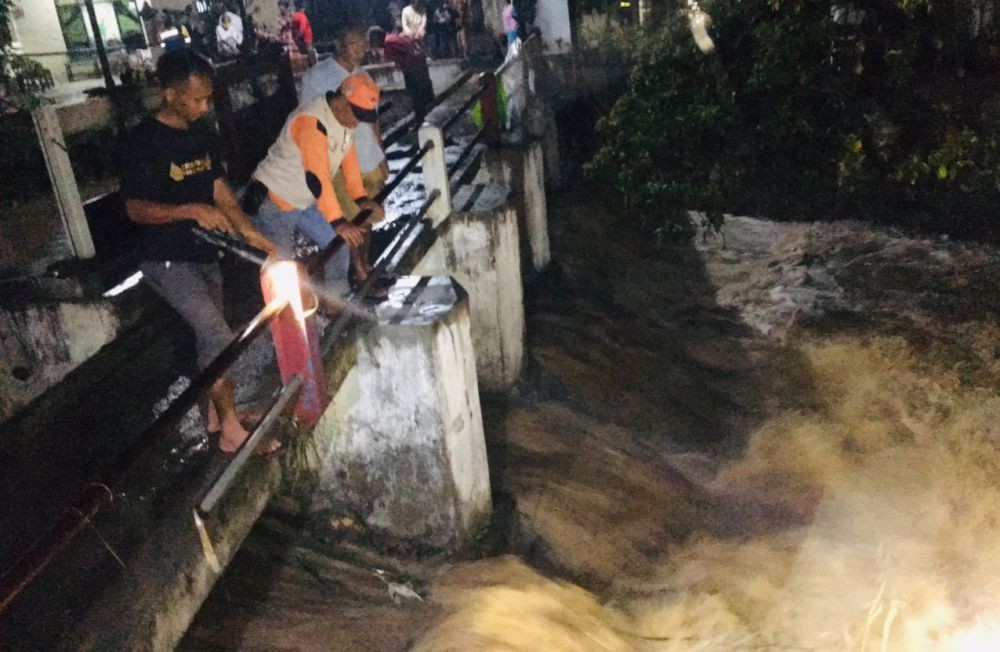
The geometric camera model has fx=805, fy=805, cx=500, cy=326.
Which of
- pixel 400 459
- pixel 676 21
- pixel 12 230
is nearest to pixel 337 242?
pixel 400 459

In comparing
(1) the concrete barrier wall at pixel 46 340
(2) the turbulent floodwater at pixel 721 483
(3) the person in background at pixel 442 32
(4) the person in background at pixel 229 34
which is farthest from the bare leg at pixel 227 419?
(3) the person in background at pixel 442 32

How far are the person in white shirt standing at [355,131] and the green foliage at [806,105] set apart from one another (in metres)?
3.57

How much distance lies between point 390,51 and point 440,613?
9516 millimetres

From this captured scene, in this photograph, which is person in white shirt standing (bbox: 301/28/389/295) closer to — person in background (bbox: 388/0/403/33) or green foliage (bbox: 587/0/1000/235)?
green foliage (bbox: 587/0/1000/235)

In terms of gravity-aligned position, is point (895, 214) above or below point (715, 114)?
below

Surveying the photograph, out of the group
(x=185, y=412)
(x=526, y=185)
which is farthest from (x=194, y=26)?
(x=185, y=412)

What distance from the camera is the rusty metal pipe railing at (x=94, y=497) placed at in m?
1.96

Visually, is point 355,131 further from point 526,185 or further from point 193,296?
point 526,185

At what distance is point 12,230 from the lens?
6.69 metres

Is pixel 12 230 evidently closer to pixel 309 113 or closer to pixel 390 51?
pixel 309 113

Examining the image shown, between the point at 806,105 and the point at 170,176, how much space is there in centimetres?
681

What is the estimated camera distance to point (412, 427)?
4363mm

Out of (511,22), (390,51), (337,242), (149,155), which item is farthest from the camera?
→ (511,22)

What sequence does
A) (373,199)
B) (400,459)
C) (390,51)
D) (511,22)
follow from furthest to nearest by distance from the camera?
(511,22)
(390,51)
(373,199)
(400,459)
